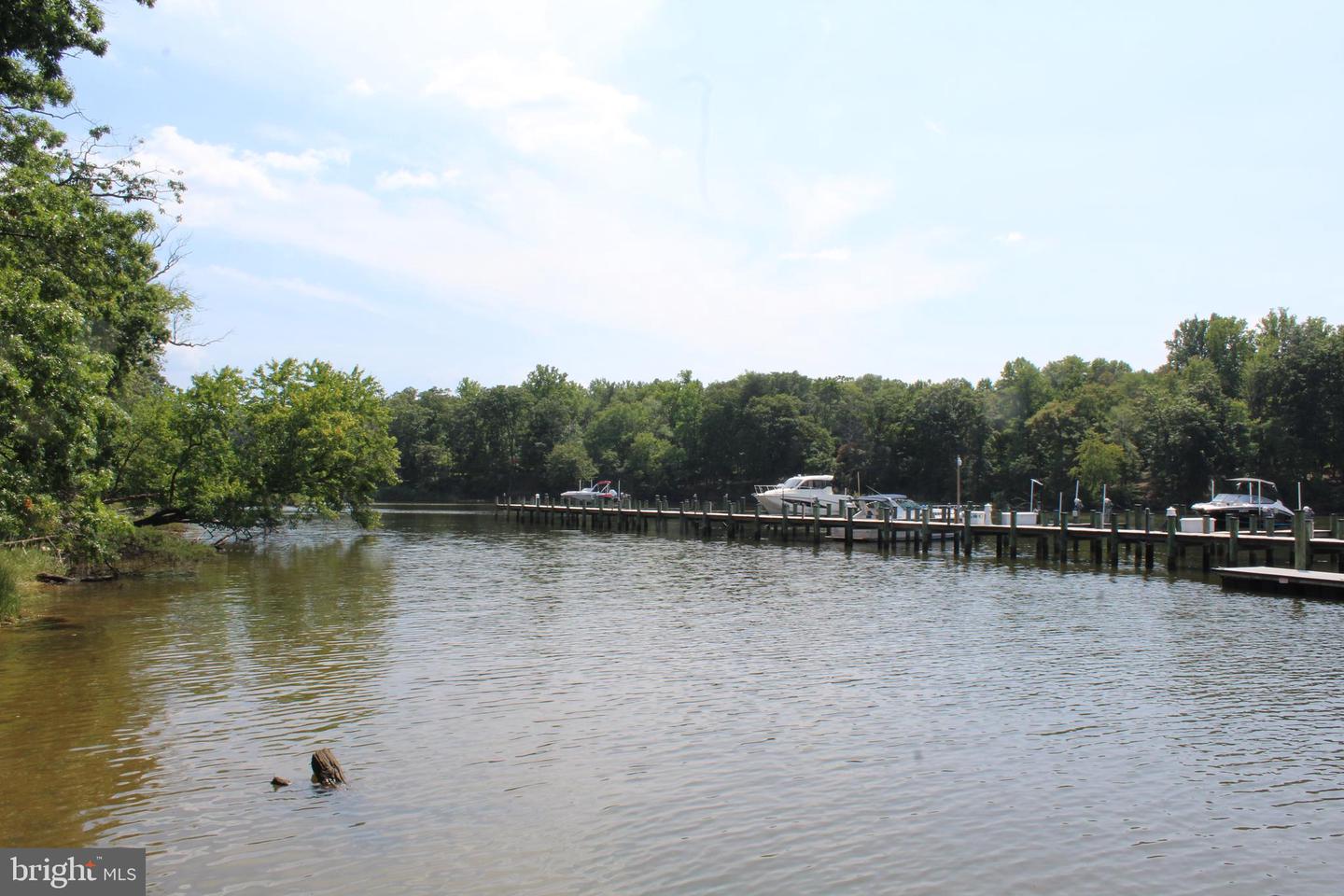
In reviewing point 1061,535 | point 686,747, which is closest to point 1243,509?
point 1061,535

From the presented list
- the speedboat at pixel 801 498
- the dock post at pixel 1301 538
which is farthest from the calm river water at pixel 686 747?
the speedboat at pixel 801 498

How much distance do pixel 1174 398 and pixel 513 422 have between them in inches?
2938

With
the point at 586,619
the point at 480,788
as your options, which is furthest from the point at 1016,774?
the point at 586,619

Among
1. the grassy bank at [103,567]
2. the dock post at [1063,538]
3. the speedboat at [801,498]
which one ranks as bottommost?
the grassy bank at [103,567]

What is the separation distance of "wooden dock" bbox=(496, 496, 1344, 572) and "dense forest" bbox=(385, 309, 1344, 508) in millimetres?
27930

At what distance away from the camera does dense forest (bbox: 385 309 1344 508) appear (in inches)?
2731

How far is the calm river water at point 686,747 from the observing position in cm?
878

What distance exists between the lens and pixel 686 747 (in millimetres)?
12156

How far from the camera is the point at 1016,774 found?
11156 millimetres

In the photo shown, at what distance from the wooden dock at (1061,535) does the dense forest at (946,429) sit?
2793 cm

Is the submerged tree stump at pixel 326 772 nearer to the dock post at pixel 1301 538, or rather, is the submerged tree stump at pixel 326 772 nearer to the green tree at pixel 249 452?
the green tree at pixel 249 452

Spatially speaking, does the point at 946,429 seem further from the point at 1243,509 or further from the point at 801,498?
the point at 1243,509

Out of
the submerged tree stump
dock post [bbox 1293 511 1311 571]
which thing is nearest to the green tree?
the submerged tree stump

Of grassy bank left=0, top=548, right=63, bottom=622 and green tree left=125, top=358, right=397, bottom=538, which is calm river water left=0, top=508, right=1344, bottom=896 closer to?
grassy bank left=0, top=548, right=63, bottom=622
